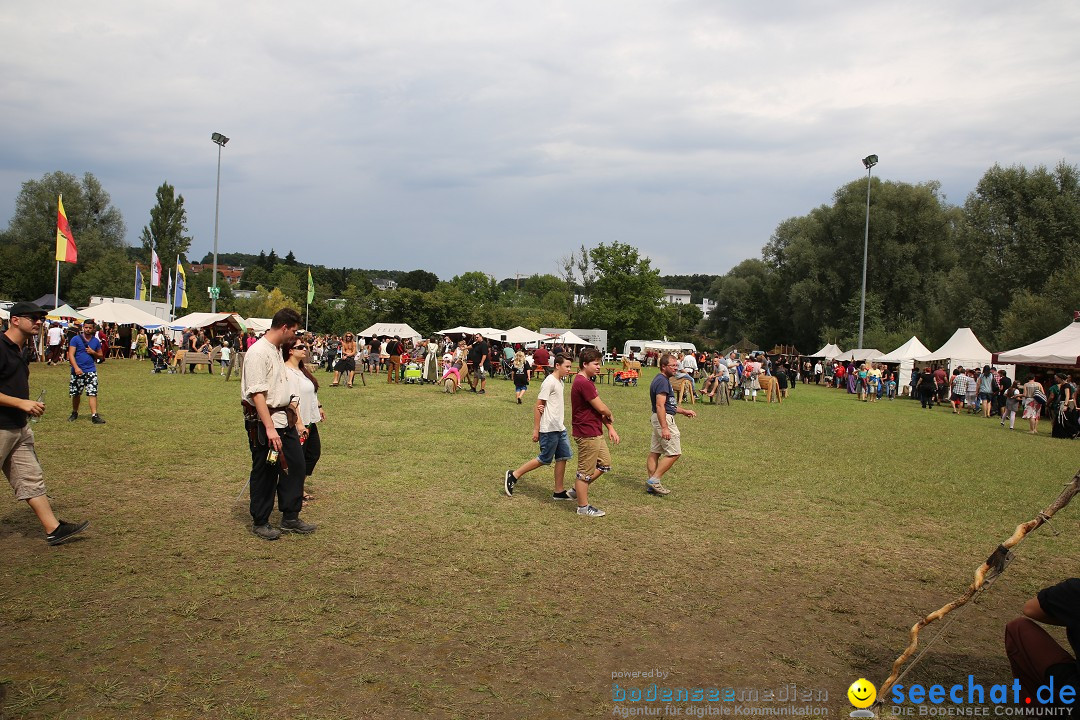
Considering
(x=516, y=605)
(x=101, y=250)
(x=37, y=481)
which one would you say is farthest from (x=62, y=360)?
(x=101, y=250)

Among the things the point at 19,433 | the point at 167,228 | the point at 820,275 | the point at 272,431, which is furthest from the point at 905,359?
the point at 167,228

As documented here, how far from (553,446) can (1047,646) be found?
4.92 metres

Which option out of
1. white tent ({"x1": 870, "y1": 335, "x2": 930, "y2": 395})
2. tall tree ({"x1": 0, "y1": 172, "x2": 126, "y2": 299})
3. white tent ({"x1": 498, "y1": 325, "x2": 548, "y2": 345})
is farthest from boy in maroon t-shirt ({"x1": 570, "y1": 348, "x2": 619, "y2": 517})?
tall tree ({"x1": 0, "y1": 172, "x2": 126, "y2": 299})

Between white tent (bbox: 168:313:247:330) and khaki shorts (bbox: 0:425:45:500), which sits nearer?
khaki shorts (bbox: 0:425:45:500)

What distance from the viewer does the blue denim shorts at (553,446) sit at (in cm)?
770

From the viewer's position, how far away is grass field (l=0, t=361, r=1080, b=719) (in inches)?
148

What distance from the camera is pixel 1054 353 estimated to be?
73.5ft

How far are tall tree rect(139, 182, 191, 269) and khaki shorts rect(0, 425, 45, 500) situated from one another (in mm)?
72984

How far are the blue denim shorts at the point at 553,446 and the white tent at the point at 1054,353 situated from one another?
21239mm

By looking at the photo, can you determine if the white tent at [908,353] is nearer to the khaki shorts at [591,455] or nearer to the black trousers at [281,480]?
the khaki shorts at [591,455]

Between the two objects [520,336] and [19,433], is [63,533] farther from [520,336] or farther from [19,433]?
[520,336]

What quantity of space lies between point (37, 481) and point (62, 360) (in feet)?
97.3

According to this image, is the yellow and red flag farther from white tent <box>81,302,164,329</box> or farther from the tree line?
the tree line

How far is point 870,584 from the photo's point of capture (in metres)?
5.64
